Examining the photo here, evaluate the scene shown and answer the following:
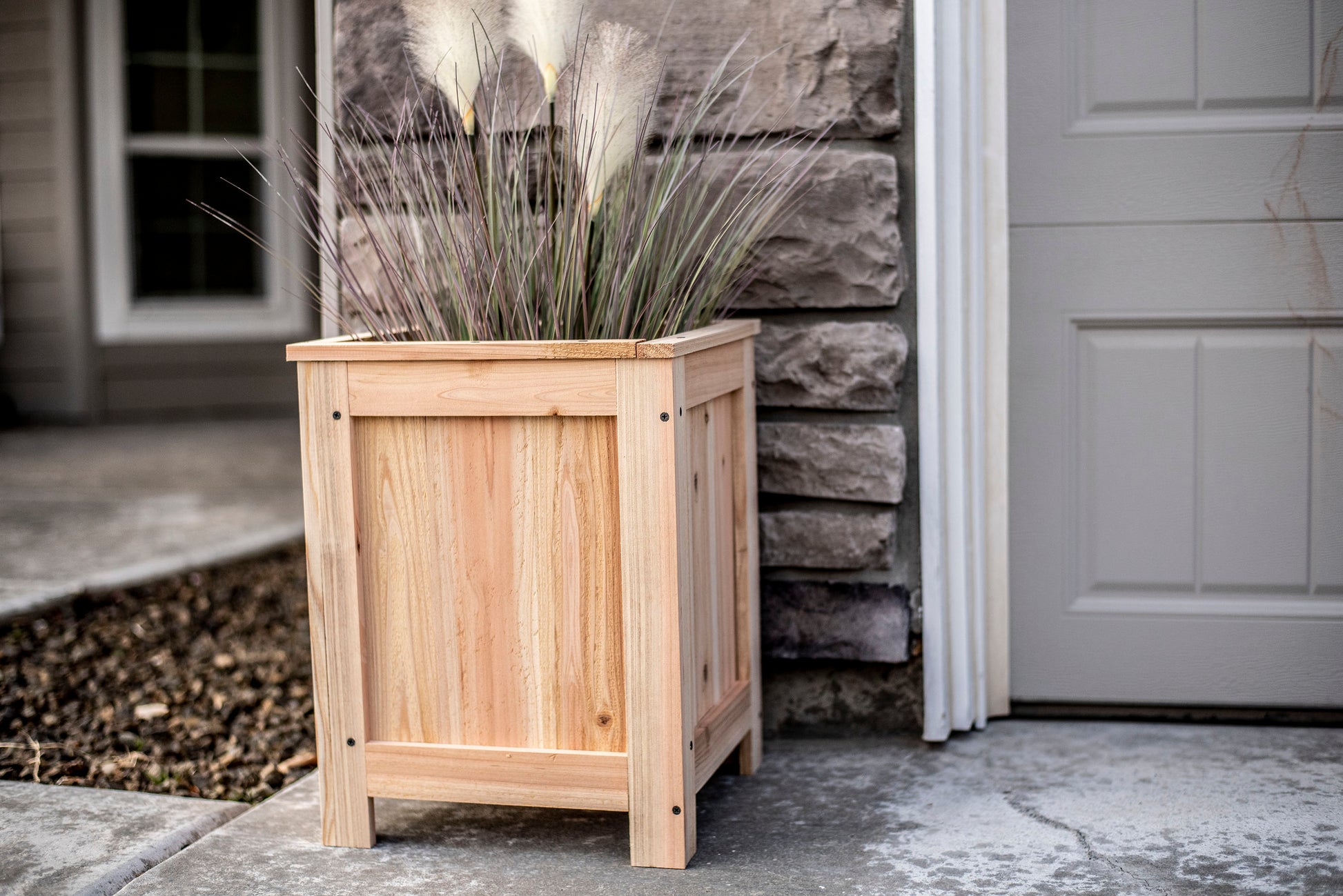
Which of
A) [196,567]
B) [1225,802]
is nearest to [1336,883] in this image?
[1225,802]

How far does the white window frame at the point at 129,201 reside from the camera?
20.5ft

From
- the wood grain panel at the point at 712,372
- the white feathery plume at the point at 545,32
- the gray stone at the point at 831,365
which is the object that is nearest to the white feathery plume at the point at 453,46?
the white feathery plume at the point at 545,32

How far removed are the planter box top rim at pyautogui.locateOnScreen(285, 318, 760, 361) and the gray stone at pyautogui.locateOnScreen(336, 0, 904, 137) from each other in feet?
1.88

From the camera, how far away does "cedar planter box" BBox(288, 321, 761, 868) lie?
1.71 m

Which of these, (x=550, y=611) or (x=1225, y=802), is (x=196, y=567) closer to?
(x=550, y=611)

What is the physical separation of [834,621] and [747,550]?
0.90 feet

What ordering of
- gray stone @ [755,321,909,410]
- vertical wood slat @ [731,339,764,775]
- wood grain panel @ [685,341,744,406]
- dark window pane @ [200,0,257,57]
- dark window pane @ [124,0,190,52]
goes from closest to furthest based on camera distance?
1. wood grain panel @ [685,341,744,406]
2. vertical wood slat @ [731,339,764,775]
3. gray stone @ [755,321,909,410]
4. dark window pane @ [124,0,190,52]
5. dark window pane @ [200,0,257,57]

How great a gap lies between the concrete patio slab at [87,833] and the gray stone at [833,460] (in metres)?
1.05

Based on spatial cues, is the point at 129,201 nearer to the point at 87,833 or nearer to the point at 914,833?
the point at 87,833

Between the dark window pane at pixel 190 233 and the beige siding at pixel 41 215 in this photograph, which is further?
the dark window pane at pixel 190 233

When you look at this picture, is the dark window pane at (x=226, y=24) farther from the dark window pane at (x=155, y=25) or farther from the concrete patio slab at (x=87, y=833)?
the concrete patio slab at (x=87, y=833)

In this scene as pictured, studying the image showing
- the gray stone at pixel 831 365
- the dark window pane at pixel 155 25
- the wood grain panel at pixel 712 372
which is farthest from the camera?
the dark window pane at pixel 155 25

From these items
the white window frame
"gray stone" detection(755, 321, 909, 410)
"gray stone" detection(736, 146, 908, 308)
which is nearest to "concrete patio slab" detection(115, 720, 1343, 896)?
"gray stone" detection(755, 321, 909, 410)

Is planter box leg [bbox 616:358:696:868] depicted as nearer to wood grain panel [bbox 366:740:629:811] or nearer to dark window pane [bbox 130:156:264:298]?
wood grain panel [bbox 366:740:629:811]
